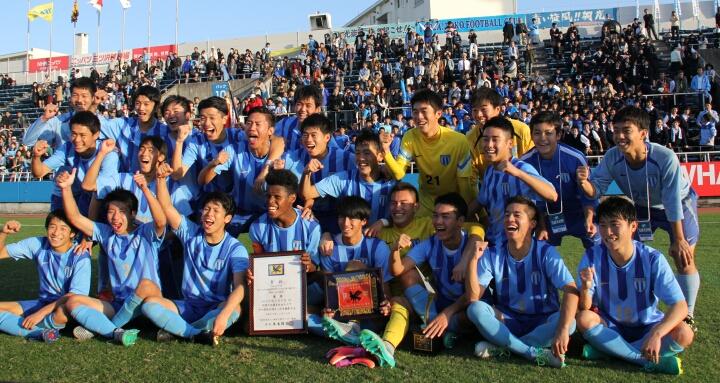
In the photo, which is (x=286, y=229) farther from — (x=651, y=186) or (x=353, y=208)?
(x=651, y=186)

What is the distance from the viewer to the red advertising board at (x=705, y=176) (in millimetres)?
17109

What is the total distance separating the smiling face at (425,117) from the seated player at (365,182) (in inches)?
18.0

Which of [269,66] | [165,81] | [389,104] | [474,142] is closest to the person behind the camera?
[474,142]

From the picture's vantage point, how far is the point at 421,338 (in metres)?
4.65

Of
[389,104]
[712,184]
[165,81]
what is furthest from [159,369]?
[165,81]

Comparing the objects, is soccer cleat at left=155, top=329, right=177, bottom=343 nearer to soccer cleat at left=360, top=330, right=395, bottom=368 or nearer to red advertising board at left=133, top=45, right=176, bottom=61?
soccer cleat at left=360, top=330, right=395, bottom=368

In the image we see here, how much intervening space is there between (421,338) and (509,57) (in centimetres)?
2414

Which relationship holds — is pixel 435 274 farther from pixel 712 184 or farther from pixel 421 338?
pixel 712 184

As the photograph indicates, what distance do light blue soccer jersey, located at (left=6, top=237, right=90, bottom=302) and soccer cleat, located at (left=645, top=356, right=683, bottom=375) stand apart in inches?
177

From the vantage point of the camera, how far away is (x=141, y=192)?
605cm

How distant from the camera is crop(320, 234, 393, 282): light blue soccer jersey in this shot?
536 centimetres

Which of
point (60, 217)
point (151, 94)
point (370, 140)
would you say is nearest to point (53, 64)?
point (151, 94)

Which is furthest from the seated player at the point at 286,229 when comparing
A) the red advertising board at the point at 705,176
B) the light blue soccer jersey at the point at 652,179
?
the red advertising board at the point at 705,176

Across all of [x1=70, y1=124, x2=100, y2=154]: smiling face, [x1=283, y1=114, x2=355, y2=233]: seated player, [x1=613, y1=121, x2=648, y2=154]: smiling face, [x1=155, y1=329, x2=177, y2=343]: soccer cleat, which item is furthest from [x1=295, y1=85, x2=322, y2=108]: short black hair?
[x1=613, y1=121, x2=648, y2=154]: smiling face
